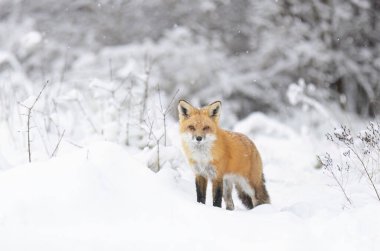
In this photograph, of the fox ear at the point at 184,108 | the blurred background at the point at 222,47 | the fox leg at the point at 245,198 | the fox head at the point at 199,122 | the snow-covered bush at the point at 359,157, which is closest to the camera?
the snow-covered bush at the point at 359,157

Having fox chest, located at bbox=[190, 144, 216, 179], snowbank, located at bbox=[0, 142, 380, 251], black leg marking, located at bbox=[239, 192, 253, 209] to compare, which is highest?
fox chest, located at bbox=[190, 144, 216, 179]

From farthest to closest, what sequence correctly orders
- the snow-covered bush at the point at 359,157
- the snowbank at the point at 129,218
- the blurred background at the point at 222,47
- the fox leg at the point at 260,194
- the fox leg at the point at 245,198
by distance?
the blurred background at the point at 222,47
the fox leg at the point at 245,198
the fox leg at the point at 260,194
the snow-covered bush at the point at 359,157
the snowbank at the point at 129,218

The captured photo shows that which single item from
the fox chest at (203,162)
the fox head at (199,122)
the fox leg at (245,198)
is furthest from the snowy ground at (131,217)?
the fox leg at (245,198)

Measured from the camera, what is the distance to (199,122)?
502cm

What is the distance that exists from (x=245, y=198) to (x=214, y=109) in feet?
A: 3.37

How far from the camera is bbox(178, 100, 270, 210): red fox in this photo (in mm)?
4953

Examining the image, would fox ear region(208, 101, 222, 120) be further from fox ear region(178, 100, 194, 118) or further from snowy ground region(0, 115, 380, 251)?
snowy ground region(0, 115, 380, 251)

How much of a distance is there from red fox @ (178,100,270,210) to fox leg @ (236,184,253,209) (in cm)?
10

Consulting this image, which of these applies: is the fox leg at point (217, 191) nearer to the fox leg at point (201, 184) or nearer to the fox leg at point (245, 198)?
the fox leg at point (201, 184)

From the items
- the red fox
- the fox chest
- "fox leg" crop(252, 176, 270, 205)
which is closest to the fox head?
the red fox

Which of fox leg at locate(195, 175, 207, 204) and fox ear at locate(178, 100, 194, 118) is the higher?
fox ear at locate(178, 100, 194, 118)

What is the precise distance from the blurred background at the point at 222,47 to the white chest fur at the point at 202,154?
34.8 ft

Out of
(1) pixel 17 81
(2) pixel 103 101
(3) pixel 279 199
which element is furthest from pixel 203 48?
(3) pixel 279 199

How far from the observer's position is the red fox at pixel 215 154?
16.3 ft
